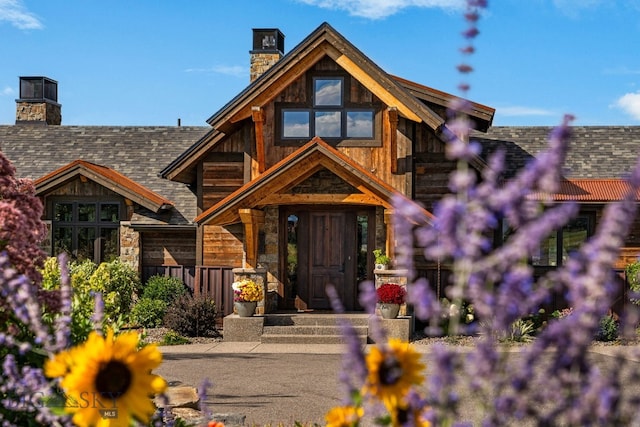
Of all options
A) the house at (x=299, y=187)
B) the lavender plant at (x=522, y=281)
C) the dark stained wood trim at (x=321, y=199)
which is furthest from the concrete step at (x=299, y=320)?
the lavender plant at (x=522, y=281)

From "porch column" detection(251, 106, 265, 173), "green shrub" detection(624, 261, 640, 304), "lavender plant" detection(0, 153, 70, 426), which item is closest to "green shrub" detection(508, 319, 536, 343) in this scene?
"green shrub" detection(624, 261, 640, 304)

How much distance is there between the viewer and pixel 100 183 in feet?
66.5

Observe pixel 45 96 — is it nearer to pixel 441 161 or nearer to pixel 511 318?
pixel 441 161

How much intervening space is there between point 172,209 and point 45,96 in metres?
10.4

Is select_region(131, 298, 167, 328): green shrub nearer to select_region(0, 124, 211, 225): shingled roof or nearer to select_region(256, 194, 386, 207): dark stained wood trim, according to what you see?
select_region(0, 124, 211, 225): shingled roof

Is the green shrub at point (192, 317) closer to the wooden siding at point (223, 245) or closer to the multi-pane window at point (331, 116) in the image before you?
the wooden siding at point (223, 245)

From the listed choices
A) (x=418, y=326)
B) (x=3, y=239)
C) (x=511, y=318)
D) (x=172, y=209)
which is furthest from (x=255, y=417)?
(x=172, y=209)

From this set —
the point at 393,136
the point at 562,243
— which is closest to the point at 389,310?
the point at 393,136

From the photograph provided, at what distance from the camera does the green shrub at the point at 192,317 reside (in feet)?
57.9

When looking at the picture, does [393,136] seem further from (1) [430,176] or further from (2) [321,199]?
(2) [321,199]

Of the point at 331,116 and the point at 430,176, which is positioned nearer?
the point at 331,116

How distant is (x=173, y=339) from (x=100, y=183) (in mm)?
5522

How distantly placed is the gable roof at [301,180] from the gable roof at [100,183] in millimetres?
3086

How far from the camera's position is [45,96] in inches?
1118
